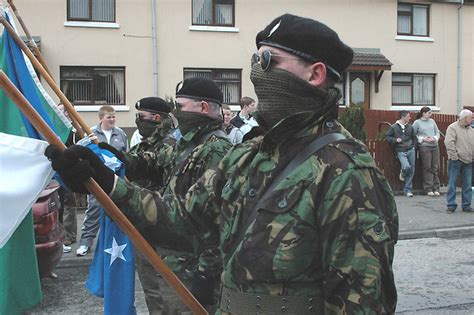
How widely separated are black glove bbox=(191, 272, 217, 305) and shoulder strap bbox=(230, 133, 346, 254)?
1.43m

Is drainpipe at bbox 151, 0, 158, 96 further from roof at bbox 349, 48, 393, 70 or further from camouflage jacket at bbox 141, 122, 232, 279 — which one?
camouflage jacket at bbox 141, 122, 232, 279

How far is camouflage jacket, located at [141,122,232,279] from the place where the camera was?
339 cm

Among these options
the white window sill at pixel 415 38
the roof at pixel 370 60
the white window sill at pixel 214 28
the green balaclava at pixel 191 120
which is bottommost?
the green balaclava at pixel 191 120

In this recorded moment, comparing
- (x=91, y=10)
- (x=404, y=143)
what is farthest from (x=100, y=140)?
(x=91, y=10)

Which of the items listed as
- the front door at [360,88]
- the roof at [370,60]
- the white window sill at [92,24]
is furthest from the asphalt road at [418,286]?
the front door at [360,88]

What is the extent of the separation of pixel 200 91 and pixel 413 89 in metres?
19.8

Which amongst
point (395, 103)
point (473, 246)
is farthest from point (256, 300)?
point (395, 103)

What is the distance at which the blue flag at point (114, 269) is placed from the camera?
4.12 metres

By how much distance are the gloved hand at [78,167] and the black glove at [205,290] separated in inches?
47.5

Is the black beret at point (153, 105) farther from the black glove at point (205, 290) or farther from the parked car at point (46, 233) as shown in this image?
the black glove at point (205, 290)

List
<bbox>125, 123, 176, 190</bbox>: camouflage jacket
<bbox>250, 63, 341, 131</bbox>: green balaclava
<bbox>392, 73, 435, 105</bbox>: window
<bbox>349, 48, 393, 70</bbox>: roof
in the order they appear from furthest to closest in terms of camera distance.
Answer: <bbox>392, 73, 435, 105</bbox>: window
<bbox>349, 48, 393, 70</bbox>: roof
<bbox>125, 123, 176, 190</bbox>: camouflage jacket
<bbox>250, 63, 341, 131</bbox>: green balaclava

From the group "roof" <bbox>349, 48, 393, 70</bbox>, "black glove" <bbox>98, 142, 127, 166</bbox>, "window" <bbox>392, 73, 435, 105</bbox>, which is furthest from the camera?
"window" <bbox>392, 73, 435, 105</bbox>

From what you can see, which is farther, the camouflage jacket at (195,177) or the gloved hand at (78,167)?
the camouflage jacket at (195,177)

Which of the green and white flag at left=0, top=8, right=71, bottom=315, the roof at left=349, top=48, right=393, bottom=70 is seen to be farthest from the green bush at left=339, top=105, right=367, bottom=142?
the green and white flag at left=0, top=8, right=71, bottom=315
